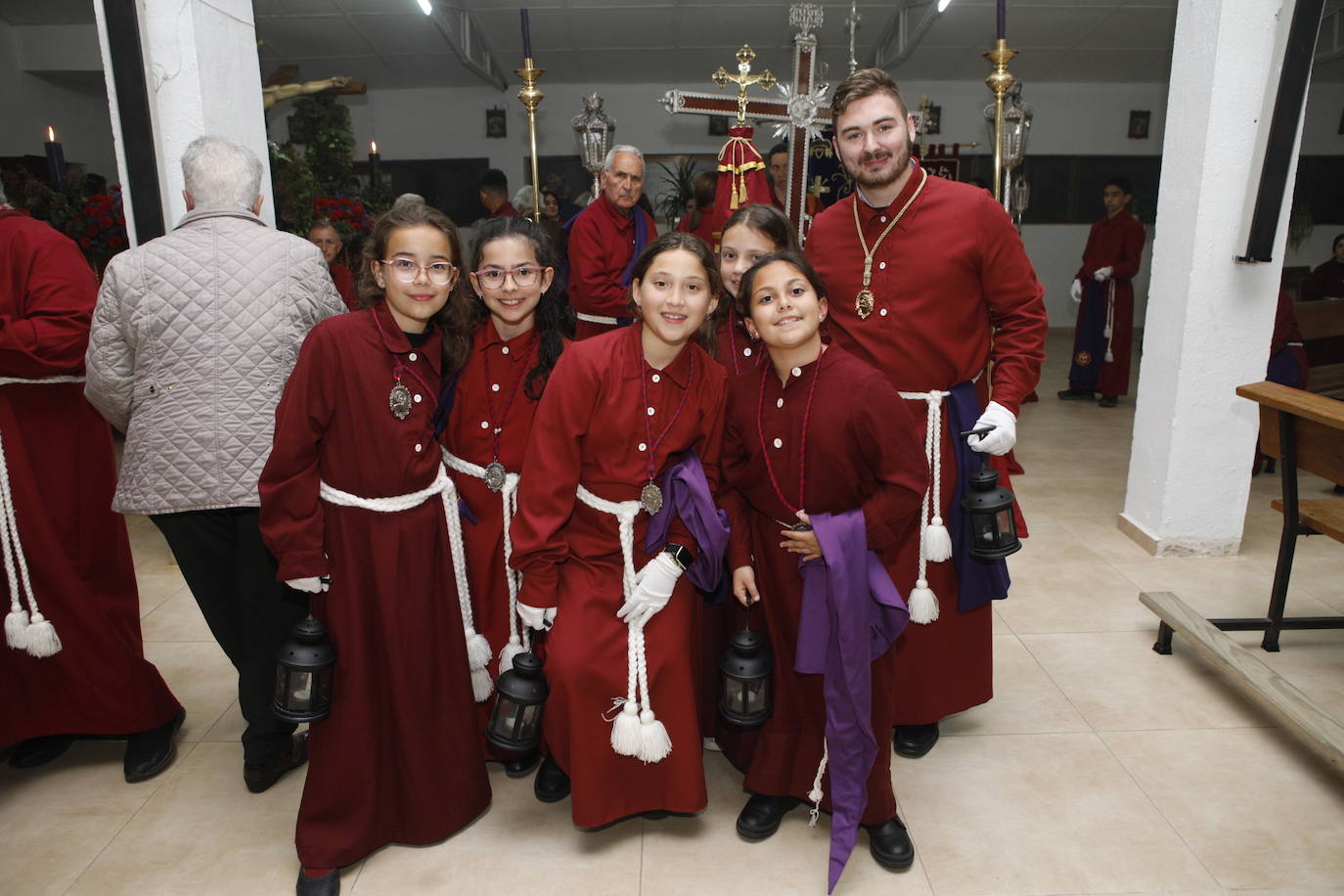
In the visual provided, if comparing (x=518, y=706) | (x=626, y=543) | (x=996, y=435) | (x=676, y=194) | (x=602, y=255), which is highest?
(x=676, y=194)

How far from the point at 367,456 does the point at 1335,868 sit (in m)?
2.28

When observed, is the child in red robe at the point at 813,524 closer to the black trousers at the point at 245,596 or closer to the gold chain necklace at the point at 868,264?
the gold chain necklace at the point at 868,264

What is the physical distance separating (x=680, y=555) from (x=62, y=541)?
1.64 metres

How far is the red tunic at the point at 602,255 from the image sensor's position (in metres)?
4.06

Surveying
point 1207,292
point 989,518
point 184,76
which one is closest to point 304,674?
point 989,518

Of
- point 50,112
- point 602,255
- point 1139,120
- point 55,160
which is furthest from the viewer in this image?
point 1139,120

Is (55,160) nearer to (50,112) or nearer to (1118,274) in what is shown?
(1118,274)

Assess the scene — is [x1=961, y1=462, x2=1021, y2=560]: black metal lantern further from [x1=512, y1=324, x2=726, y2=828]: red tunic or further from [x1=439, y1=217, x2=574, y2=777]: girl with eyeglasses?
[x1=439, y1=217, x2=574, y2=777]: girl with eyeglasses

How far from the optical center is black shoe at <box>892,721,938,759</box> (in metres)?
2.46

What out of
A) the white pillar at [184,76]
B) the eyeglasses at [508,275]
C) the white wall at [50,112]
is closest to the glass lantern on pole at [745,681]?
the eyeglasses at [508,275]

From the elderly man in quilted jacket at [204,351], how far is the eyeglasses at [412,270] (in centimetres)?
30

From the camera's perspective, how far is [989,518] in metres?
2.08

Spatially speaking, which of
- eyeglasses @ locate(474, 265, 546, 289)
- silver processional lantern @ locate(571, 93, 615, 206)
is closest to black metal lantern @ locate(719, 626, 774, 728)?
eyeglasses @ locate(474, 265, 546, 289)

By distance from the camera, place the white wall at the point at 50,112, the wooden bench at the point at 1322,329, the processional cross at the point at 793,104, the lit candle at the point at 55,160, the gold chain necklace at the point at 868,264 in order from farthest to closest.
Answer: the white wall at the point at 50,112 → the wooden bench at the point at 1322,329 → the processional cross at the point at 793,104 → the lit candle at the point at 55,160 → the gold chain necklace at the point at 868,264
